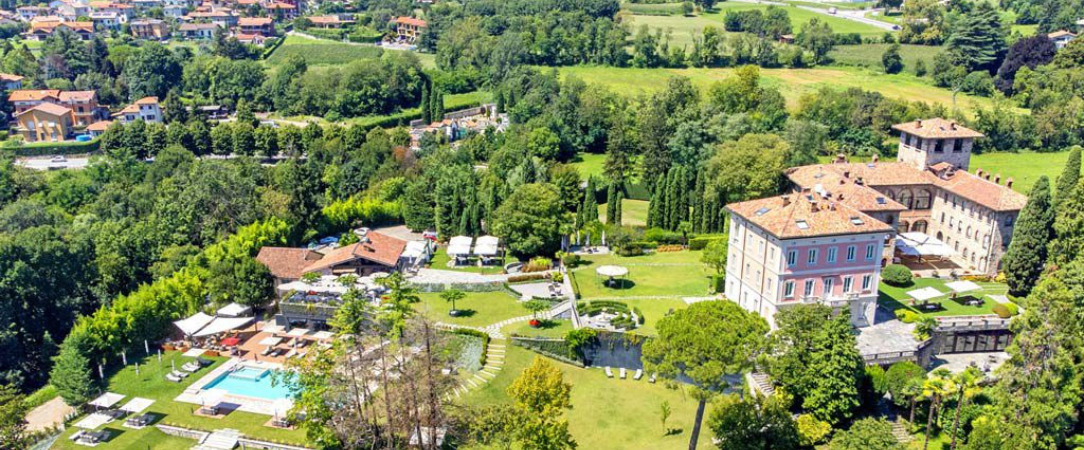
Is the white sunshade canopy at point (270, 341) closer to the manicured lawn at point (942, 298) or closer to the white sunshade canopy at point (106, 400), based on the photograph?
the white sunshade canopy at point (106, 400)

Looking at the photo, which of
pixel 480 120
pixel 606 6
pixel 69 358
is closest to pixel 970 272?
pixel 69 358

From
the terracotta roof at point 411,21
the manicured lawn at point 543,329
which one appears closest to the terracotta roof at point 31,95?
the terracotta roof at point 411,21

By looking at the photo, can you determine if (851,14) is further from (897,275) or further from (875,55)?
(897,275)

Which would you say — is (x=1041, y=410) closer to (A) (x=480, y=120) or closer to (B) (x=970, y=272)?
(B) (x=970, y=272)

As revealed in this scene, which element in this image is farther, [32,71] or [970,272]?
[32,71]

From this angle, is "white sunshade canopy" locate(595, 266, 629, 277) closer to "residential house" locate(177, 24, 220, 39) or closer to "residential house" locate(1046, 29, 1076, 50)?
"residential house" locate(1046, 29, 1076, 50)

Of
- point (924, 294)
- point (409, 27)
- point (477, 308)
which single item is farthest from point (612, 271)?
point (409, 27)

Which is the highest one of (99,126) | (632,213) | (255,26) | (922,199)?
(255,26)
